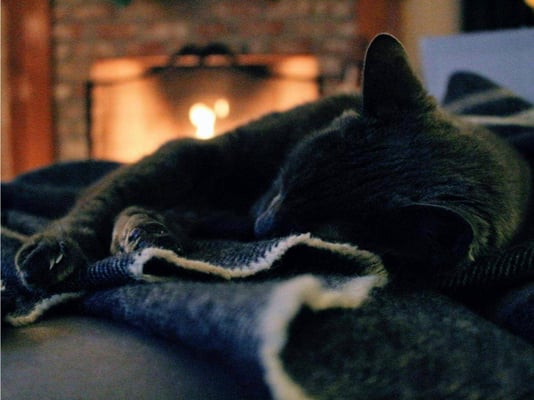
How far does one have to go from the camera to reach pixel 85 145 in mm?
3004

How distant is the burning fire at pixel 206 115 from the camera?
2.91m

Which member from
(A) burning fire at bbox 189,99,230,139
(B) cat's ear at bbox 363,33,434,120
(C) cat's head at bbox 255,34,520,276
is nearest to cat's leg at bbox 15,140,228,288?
(C) cat's head at bbox 255,34,520,276

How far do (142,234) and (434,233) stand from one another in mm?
338

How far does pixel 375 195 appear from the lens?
712 millimetres

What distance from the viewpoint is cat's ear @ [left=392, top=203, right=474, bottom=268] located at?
→ 62 cm

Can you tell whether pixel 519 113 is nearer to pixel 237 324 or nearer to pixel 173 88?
pixel 237 324

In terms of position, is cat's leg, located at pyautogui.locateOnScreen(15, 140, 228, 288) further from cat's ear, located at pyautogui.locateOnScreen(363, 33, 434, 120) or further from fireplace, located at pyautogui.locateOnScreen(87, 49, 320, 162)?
fireplace, located at pyautogui.locateOnScreen(87, 49, 320, 162)

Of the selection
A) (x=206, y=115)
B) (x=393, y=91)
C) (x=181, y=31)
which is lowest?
(x=206, y=115)

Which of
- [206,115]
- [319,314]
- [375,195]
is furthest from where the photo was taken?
[206,115]

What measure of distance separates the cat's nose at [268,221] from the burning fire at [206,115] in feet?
7.16

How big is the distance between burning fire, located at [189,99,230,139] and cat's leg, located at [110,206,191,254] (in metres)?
2.19

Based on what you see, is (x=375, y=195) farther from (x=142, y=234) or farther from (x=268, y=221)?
(x=142, y=234)

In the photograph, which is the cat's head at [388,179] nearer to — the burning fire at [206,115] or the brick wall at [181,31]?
the burning fire at [206,115]

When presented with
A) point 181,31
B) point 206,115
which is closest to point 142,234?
point 206,115
